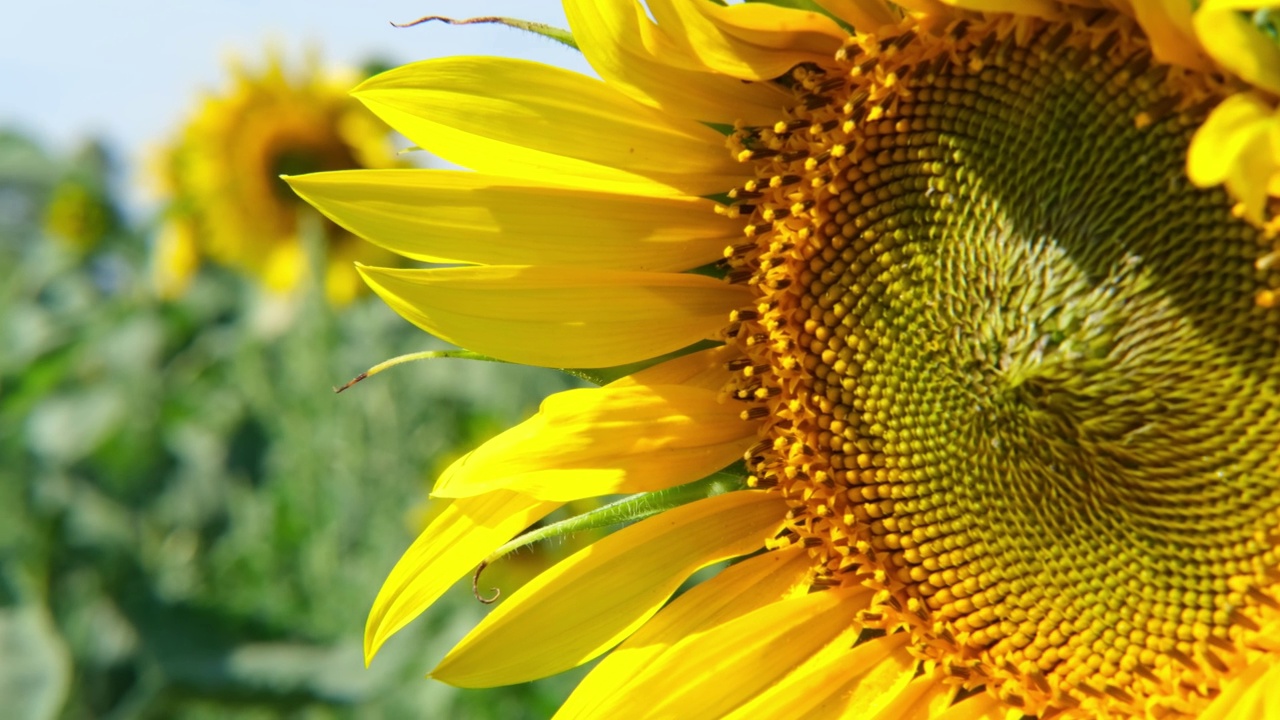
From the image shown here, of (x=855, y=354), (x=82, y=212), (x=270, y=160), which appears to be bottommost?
(x=855, y=354)

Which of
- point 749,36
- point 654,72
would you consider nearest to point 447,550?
point 654,72

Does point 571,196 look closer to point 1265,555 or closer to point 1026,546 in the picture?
point 1026,546

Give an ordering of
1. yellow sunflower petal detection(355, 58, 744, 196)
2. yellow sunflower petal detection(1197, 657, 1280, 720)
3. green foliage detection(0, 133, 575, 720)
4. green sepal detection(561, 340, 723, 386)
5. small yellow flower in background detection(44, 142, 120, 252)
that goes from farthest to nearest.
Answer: small yellow flower in background detection(44, 142, 120, 252) < green foliage detection(0, 133, 575, 720) < green sepal detection(561, 340, 723, 386) < yellow sunflower petal detection(355, 58, 744, 196) < yellow sunflower petal detection(1197, 657, 1280, 720)

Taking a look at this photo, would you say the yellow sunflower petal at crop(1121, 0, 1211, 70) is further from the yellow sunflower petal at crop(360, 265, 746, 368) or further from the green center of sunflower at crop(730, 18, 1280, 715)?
the yellow sunflower petal at crop(360, 265, 746, 368)

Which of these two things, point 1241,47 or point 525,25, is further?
point 525,25

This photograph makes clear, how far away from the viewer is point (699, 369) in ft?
6.59

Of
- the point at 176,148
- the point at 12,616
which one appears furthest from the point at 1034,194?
Answer: the point at 176,148

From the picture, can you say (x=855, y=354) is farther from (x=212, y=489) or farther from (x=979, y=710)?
(x=212, y=489)

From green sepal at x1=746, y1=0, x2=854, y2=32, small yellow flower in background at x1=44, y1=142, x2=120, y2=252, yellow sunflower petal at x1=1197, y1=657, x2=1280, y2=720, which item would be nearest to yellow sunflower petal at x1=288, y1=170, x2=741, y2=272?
green sepal at x1=746, y1=0, x2=854, y2=32

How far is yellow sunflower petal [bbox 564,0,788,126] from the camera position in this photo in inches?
69.2

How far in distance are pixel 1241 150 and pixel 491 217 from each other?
999 millimetres

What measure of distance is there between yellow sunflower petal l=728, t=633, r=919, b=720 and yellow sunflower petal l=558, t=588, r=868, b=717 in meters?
0.02

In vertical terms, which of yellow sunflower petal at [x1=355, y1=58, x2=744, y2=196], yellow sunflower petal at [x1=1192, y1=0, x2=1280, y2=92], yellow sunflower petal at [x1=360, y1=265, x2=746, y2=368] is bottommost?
yellow sunflower petal at [x1=1192, y1=0, x2=1280, y2=92]

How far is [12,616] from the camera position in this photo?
4438 millimetres
